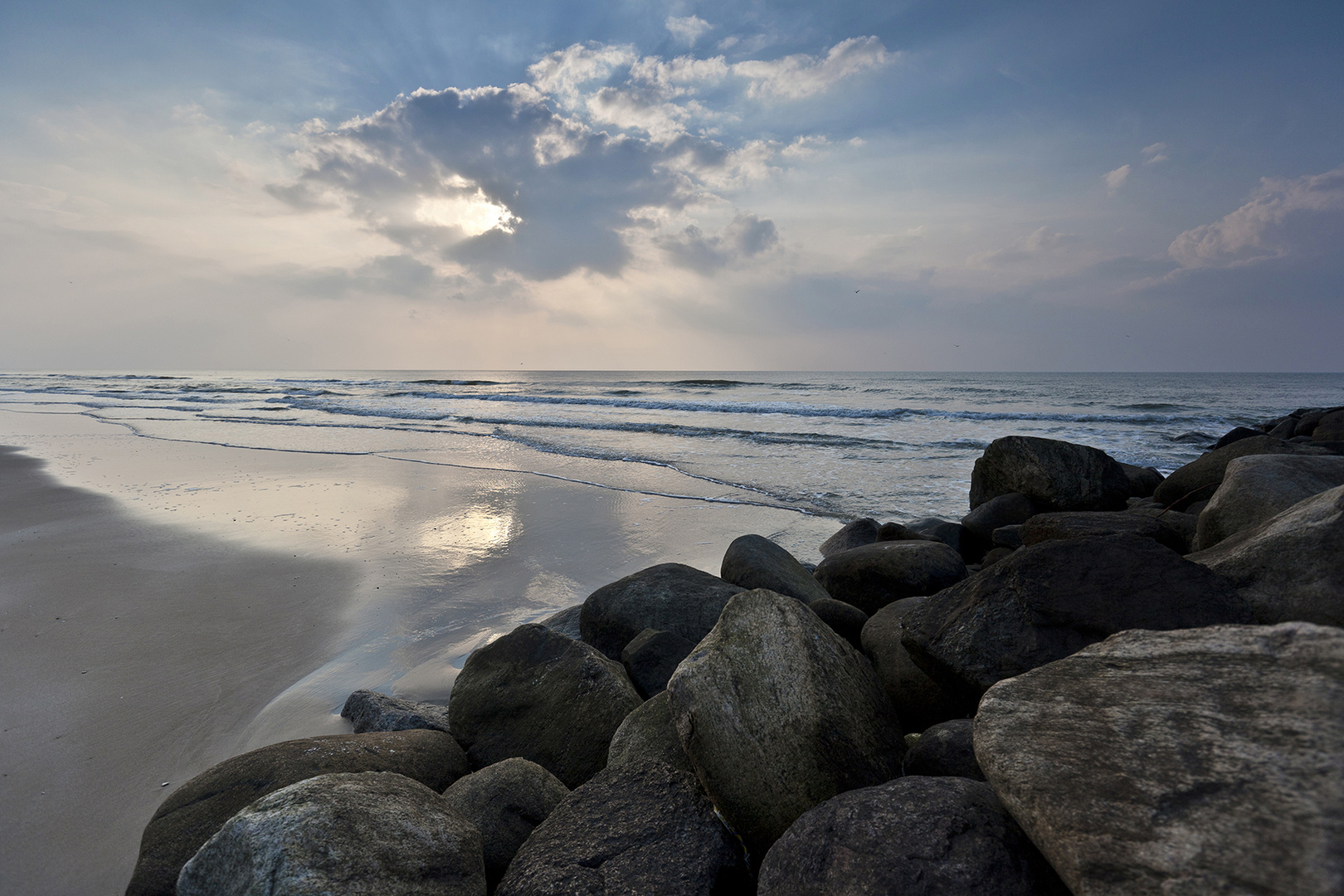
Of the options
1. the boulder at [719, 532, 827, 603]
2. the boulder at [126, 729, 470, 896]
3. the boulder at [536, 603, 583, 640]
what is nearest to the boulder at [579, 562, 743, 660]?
the boulder at [536, 603, 583, 640]

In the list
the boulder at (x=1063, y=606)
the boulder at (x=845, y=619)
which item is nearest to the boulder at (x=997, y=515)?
the boulder at (x=845, y=619)

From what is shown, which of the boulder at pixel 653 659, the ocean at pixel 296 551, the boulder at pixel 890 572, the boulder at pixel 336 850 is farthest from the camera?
the boulder at pixel 890 572

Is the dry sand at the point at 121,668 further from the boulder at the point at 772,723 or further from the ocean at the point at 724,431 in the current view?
the ocean at the point at 724,431

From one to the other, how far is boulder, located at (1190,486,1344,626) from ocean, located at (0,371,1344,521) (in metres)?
5.58

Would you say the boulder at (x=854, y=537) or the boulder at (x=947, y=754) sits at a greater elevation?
the boulder at (x=947, y=754)

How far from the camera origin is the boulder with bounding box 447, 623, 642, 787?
284 cm

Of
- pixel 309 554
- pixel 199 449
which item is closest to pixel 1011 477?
pixel 309 554

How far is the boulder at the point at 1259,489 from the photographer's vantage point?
3393mm

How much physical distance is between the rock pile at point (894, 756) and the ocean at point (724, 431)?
18.9 ft

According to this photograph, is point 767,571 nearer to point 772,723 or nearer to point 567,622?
point 567,622

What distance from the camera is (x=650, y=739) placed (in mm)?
2432

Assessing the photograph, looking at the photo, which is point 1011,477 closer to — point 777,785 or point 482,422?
point 777,785

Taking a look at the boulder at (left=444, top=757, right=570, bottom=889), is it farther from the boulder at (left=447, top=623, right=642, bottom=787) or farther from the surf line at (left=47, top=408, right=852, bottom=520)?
the surf line at (left=47, top=408, right=852, bottom=520)

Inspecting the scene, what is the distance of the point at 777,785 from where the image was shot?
2.05 meters
